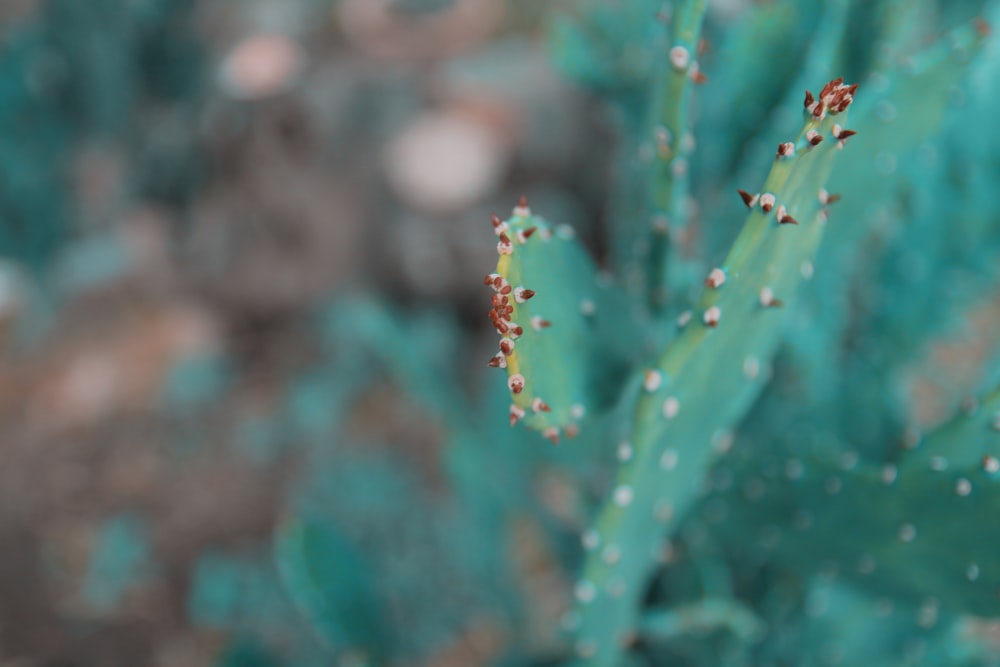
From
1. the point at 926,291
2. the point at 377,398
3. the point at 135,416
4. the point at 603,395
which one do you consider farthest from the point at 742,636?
the point at 135,416

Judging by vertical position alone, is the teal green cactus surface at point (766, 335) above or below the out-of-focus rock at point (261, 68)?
above

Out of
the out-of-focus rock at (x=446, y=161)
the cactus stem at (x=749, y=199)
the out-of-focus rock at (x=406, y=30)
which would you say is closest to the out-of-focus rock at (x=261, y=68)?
the out-of-focus rock at (x=406, y=30)

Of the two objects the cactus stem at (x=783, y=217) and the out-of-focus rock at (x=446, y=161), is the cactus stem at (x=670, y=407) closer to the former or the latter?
the cactus stem at (x=783, y=217)

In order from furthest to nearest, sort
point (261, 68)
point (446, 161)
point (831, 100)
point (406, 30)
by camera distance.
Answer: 1. point (406, 30)
2. point (261, 68)
3. point (446, 161)
4. point (831, 100)

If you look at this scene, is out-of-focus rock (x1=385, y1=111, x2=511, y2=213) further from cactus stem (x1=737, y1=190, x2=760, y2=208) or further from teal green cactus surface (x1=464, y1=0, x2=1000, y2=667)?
cactus stem (x1=737, y1=190, x2=760, y2=208)

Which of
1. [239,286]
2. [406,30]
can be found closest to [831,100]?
[239,286]

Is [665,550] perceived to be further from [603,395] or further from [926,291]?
[926,291]

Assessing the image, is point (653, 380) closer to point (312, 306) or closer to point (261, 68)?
point (312, 306)
